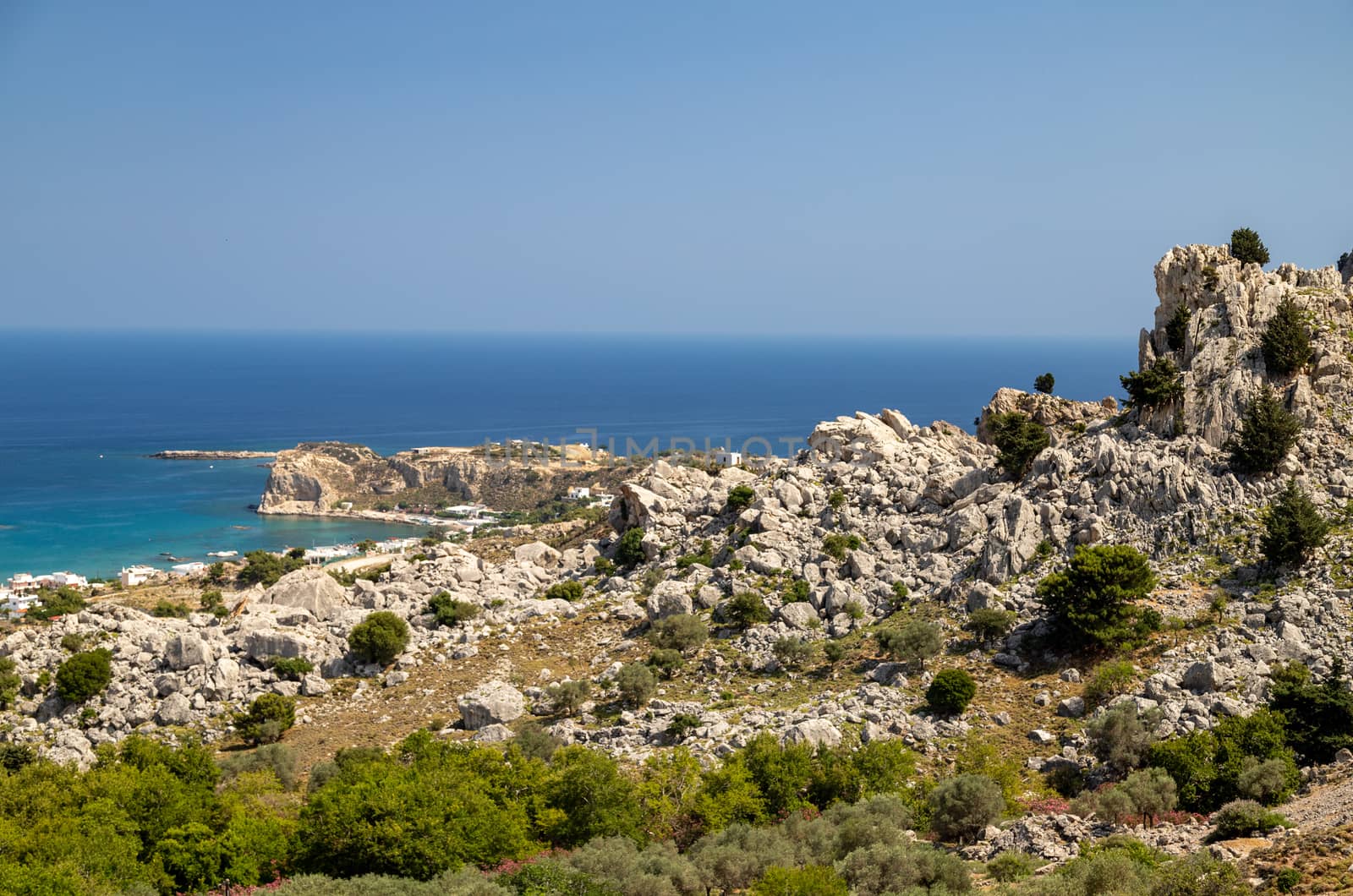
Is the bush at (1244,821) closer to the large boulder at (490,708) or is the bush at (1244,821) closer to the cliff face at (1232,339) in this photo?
the cliff face at (1232,339)

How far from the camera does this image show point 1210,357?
3925 cm

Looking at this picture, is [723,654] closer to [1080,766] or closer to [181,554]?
[1080,766]

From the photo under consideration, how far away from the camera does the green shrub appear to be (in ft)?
136

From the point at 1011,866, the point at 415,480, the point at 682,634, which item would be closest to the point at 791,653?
the point at 682,634

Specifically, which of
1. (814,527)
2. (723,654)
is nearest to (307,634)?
(723,654)

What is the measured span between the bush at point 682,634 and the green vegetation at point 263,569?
123 ft

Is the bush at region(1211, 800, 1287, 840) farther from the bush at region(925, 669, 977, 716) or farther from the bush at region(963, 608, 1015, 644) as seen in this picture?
the bush at region(963, 608, 1015, 644)

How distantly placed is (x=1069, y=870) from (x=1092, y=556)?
561 inches

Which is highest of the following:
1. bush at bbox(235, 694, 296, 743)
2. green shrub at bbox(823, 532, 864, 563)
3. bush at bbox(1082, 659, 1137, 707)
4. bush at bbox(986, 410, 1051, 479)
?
bush at bbox(986, 410, 1051, 479)

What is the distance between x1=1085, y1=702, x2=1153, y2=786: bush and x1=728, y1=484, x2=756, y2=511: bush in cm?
2118

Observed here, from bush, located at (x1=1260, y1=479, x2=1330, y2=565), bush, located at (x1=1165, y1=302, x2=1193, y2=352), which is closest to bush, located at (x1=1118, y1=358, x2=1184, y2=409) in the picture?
bush, located at (x1=1165, y1=302, x2=1193, y2=352)

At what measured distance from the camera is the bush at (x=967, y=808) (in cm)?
2478

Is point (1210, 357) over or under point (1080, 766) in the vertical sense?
over

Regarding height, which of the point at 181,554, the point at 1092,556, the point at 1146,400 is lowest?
the point at 181,554
